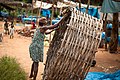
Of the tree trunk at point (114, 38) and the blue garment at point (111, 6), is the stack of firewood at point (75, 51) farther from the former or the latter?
the tree trunk at point (114, 38)

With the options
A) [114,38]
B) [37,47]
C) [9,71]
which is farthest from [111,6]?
[9,71]

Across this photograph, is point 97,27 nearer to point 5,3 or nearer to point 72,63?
point 72,63

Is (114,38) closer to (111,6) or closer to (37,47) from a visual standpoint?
(111,6)

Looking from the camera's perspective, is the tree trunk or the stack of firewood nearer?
the stack of firewood

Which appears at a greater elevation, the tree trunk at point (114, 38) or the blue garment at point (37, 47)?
the blue garment at point (37, 47)

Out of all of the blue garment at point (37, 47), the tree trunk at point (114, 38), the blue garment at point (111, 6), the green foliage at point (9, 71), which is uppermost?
the blue garment at point (111, 6)

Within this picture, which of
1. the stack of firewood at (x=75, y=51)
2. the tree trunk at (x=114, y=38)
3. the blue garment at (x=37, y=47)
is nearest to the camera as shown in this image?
the stack of firewood at (x=75, y=51)

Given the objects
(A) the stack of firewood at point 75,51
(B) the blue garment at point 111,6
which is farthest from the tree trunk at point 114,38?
(A) the stack of firewood at point 75,51

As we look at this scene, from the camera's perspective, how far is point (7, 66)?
19.0ft

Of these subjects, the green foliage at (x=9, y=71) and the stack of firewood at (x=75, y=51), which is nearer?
the stack of firewood at (x=75, y=51)

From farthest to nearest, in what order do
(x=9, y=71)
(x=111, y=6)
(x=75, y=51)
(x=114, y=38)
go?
(x=114, y=38) → (x=111, y=6) → (x=9, y=71) → (x=75, y=51)

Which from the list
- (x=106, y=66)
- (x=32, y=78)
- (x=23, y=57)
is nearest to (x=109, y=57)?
(x=106, y=66)

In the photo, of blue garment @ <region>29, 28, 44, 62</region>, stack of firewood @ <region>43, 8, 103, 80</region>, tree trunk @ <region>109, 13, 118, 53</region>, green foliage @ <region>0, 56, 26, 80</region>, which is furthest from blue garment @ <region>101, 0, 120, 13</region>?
stack of firewood @ <region>43, 8, 103, 80</region>

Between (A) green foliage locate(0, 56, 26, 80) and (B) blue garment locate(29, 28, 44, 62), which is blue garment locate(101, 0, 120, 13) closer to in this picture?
(B) blue garment locate(29, 28, 44, 62)
